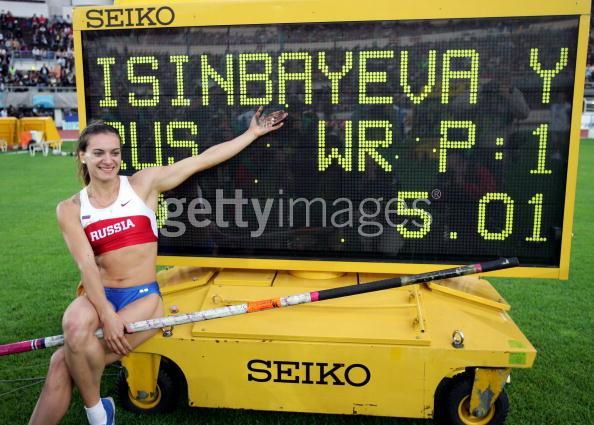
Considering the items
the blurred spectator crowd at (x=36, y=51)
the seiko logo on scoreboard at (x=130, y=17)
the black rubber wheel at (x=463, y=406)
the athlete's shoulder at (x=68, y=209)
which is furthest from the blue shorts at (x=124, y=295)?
the blurred spectator crowd at (x=36, y=51)

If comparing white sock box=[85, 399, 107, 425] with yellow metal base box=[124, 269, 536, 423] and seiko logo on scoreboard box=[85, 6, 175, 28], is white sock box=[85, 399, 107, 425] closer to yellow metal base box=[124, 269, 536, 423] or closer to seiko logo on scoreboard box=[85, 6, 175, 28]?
yellow metal base box=[124, 269, 536, 423]

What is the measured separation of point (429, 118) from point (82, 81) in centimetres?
212

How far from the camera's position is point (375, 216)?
3.54 meters

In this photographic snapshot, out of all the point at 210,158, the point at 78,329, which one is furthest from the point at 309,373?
the point at 210,158

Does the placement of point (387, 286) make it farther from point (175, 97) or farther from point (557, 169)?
point (175, 97)

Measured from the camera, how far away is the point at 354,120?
3.44m

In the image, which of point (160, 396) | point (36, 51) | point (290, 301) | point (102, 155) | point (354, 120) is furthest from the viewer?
point (36, 51)

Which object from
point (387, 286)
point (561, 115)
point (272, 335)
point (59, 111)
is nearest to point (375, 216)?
point (387, 286)

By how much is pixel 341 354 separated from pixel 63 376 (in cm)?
151

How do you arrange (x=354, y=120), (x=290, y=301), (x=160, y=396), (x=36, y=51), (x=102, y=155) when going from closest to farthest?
1. (x=290, y=301)
2. (x=102, y=155)
3. (x=354, y=120)
4. (x=160, y=396)
5. (x=36, y=51)

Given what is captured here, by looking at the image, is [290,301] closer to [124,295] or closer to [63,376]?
[124,295]

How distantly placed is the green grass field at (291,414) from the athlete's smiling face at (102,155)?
1.57 metres

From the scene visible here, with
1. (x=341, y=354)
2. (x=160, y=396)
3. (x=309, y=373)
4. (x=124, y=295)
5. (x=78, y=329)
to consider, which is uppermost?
(x=124, y=295)

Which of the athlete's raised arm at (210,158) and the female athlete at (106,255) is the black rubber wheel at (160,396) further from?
the athlete's raised arm at (210,158)
